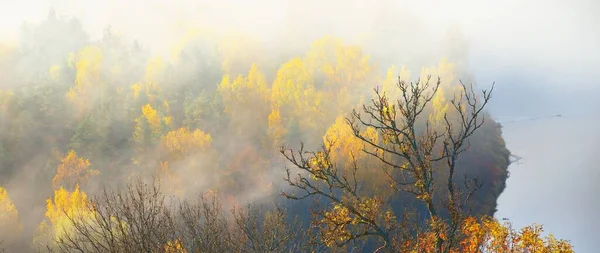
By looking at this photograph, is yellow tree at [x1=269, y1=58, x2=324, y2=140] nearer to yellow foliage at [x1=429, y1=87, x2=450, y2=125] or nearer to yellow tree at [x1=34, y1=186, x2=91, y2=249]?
yellow foliage at [x1=429, y1=87, x2=450, y2=125]

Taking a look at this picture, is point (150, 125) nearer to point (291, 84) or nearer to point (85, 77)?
point (85, 77)

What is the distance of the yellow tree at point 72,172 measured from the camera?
262ft

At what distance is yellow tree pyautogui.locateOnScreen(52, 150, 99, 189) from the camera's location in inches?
3145

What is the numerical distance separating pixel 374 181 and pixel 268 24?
74.7 metres

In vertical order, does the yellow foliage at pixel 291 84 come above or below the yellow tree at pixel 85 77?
below

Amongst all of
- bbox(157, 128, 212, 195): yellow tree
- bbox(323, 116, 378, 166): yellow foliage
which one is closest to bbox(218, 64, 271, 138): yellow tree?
bbox(157, 128, 212, 195): yellow tree

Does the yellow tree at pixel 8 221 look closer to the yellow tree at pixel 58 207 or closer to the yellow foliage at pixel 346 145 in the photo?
the yellow tree at pixel 58 207

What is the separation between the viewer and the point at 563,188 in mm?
94438

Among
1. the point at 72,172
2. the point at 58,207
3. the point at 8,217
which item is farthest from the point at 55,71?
the point at 8,217

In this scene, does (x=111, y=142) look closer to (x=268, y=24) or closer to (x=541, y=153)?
(x=268, y=24)

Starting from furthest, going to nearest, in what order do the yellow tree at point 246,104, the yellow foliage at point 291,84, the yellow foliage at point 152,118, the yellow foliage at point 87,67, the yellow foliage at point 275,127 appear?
the yellow foliage at point 87,67
the yellow tree at point 246,104
the yellow foliage at point 291,84
the yellow foliage at point 152,118
the yellow foliage at point 275,127

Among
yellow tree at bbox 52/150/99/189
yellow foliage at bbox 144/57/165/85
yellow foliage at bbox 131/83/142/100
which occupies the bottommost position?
yellow tree at bbox 52/150/99/189

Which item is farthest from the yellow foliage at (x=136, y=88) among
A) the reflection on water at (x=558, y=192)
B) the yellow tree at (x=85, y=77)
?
the reflection on water at (x=558, y=192)

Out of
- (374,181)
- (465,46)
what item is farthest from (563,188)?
(374,181)
